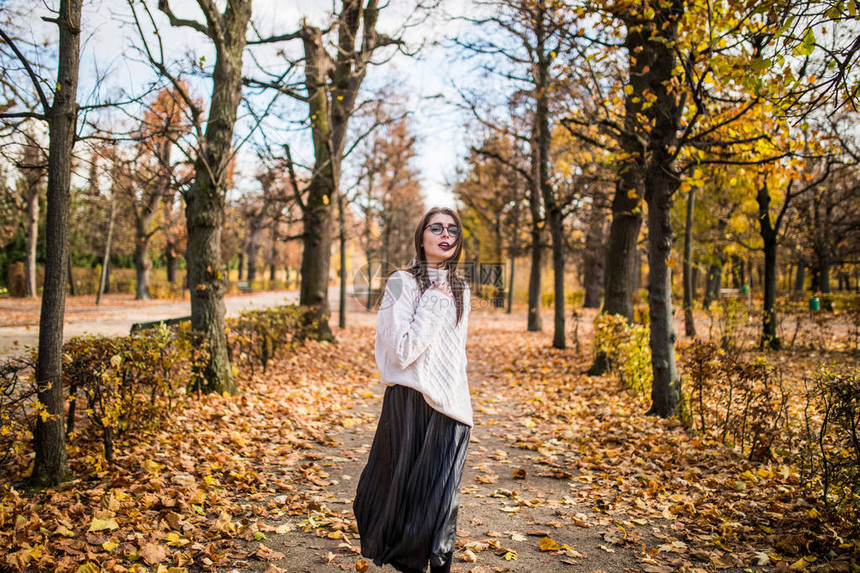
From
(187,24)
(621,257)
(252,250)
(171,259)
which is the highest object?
(187,24)

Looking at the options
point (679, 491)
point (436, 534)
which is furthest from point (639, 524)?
point (436, 534)

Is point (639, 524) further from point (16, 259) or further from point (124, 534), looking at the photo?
point (16, 259)

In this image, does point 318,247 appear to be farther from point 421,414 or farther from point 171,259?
point 171,259

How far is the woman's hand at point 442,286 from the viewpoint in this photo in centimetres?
287

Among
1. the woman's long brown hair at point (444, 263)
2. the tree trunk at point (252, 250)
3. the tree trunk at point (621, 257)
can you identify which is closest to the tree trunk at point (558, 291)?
the tree trunk at point (621, 257)

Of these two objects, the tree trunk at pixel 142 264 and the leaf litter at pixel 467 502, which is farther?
the tree trunk at pixel 142 264

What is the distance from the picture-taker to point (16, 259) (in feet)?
98.7

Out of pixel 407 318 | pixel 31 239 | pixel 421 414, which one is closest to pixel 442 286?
pixel 407 318

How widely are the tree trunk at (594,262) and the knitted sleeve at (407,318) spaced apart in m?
20.6

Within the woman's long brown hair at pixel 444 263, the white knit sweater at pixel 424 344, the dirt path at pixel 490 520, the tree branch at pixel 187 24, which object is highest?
the tree branch at pixel 187 24

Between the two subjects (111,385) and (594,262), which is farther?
(594,262)

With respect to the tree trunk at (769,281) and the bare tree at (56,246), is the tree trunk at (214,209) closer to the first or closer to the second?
the bare tree at (56,246)

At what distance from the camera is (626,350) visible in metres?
8.40

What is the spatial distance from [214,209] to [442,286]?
525cm
